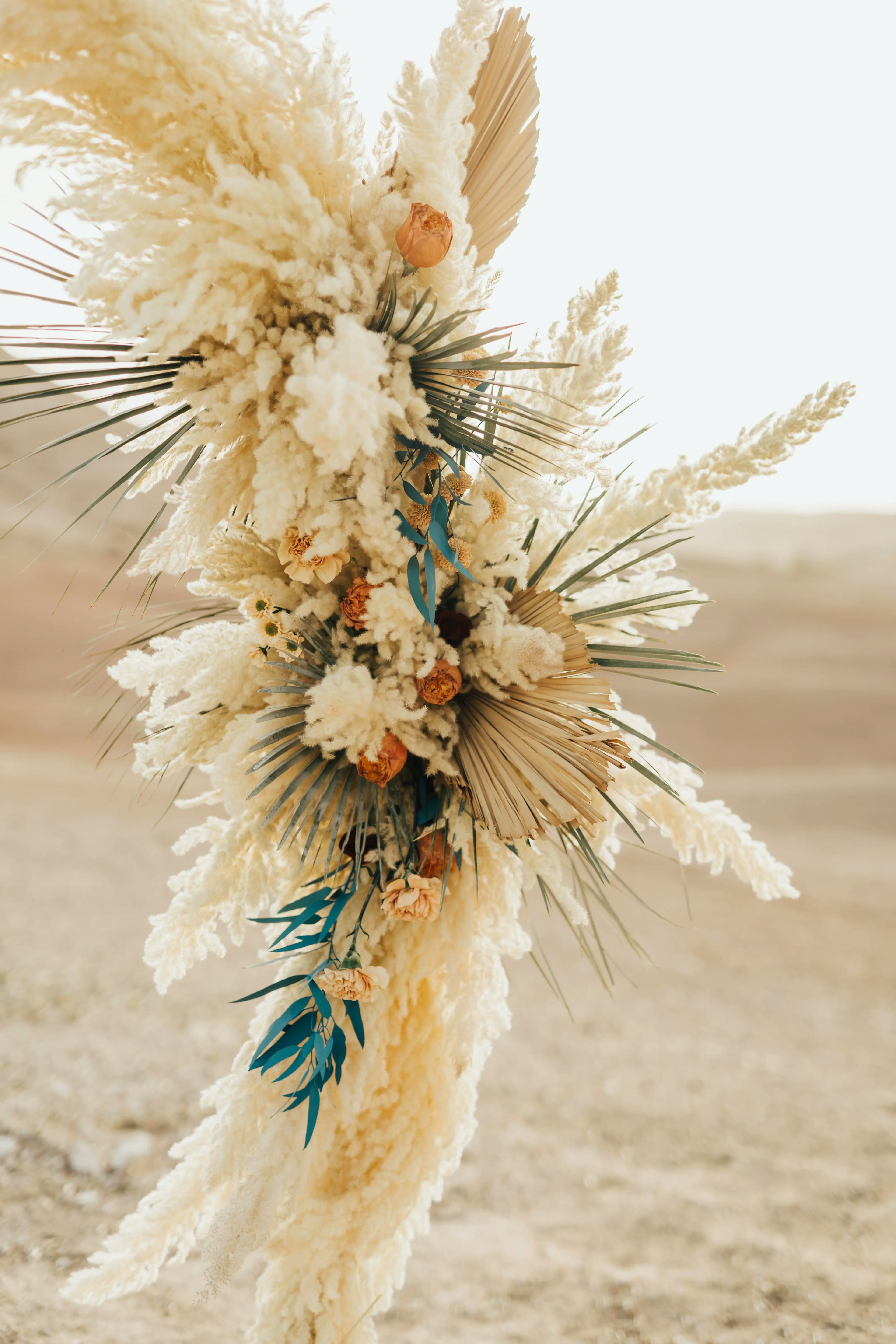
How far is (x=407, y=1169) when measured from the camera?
979mm

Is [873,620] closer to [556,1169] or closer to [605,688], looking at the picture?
[556,1169]

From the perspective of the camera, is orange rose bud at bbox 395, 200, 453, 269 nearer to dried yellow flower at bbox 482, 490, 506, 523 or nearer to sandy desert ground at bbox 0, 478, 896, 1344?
dried yellow flower at bbox 482, 490, 506, 523

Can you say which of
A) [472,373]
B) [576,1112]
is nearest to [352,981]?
[472,373]

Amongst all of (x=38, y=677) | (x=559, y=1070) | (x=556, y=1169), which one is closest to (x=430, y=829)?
(x=556, y=1169)

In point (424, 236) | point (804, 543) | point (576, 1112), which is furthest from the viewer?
point (804, 543)

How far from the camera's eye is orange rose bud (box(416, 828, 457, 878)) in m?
0.95

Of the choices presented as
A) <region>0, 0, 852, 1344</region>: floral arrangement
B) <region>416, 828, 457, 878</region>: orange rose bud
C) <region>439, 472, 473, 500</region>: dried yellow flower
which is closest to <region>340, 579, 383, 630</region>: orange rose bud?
<region>0, 0, 852, 1344</region>: floral arrangement

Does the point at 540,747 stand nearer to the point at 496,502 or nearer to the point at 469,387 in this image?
the point at 496,502

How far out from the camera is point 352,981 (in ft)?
2.87

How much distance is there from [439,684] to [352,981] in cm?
32

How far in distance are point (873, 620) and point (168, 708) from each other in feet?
41.9

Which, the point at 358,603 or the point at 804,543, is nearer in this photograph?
the point at 358,603

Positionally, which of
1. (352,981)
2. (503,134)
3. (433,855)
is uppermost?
(503,134)

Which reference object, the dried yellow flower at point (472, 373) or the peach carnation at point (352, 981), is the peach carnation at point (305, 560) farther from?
the peach carnation at point (352, 981)
